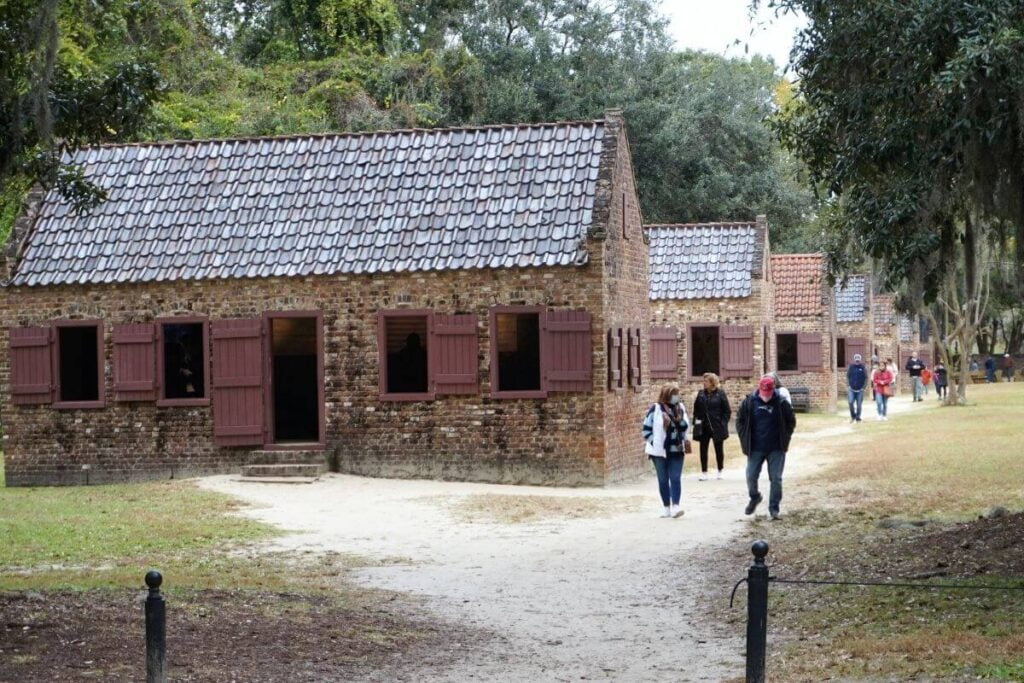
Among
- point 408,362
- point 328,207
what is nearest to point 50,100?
point 328,207

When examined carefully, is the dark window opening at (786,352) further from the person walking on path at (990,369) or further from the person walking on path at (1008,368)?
the person walking on path at (1008,368)

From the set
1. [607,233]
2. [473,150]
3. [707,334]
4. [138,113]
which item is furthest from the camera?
[707,334]

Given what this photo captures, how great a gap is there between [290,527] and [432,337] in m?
6.32

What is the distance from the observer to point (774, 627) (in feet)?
39.1

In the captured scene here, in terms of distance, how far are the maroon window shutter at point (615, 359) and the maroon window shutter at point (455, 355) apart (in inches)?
81.1

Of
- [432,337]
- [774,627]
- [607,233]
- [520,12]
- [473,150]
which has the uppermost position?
[520,12]

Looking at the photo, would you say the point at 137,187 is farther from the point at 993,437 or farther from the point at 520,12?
the point at 520,12

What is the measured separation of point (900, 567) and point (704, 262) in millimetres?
27884

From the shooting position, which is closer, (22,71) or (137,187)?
(22,71)

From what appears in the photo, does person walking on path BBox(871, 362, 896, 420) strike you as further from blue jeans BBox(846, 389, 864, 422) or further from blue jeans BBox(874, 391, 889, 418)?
blue jeans BBox(846, 389, 864, 422)

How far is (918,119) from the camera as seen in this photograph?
13.0 meters

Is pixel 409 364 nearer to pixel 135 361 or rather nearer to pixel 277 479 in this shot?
pixel 277 479

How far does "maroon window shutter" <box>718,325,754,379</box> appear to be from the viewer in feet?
134

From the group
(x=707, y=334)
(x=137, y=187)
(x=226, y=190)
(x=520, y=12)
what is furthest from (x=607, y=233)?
(x=520, y=12)
